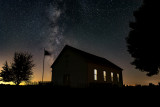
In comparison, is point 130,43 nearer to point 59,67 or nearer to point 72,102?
point 59,67

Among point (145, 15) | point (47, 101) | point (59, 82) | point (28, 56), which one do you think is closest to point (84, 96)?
point (47, 101)

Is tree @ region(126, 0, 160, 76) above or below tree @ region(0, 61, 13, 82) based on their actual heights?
above

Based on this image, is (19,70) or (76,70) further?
(19,70)

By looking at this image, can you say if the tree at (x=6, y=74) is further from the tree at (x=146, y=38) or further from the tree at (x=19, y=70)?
the tree at (x=146, y=38)

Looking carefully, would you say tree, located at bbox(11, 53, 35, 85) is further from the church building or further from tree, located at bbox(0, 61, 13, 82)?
the church building

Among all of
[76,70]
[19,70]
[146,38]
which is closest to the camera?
[76,70]

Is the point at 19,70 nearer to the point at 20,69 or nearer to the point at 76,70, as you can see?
the point at 20,69

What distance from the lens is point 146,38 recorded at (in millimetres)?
23156

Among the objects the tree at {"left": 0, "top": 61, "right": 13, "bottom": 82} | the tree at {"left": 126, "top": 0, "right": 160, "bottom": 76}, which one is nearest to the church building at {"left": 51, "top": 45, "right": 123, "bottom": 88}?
the tree at {"left": 126, "top": 0, "right": 160, "bottom": 76}

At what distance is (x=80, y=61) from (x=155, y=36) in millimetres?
12879

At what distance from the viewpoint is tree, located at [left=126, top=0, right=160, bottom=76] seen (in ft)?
73.3

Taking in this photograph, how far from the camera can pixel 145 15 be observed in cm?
2364

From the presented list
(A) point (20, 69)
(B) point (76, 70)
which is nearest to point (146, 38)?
(B) point (76, 70)

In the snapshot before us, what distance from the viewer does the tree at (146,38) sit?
2234cm
